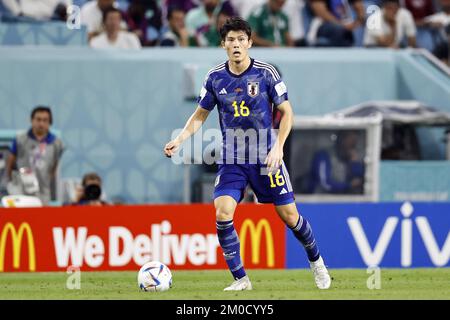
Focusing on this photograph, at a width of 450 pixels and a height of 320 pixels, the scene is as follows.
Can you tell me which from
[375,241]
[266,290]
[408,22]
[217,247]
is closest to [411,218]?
[375,241]

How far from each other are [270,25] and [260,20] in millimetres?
221

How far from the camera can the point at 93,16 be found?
778 inches

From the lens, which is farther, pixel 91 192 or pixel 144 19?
pixel 144 19

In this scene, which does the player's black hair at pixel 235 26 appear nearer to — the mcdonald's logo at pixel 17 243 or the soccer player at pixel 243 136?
the soccer player at pixel 243 136

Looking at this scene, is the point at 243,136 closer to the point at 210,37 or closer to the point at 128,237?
the point at 128,237

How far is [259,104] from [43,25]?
851cm

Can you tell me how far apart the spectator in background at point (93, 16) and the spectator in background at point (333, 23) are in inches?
128

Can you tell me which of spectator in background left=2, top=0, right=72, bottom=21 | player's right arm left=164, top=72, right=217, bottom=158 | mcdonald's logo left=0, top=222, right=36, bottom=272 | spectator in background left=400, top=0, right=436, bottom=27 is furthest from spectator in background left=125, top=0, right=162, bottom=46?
player's right arm left=164, top=72, right=217, bottom=158

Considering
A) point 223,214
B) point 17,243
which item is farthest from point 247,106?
point 17,243

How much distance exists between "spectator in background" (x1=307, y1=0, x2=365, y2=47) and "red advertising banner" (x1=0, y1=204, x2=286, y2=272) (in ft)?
17.9

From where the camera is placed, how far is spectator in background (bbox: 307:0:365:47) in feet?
67.9

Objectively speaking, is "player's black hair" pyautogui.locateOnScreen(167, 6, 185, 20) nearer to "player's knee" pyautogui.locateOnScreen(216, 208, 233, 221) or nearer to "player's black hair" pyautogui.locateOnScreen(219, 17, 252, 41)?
"player's black hair" pyautogui.locateOnScreen(219, 17, 252, 41)

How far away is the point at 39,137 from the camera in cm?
1714

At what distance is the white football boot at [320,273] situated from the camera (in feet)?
39.8
